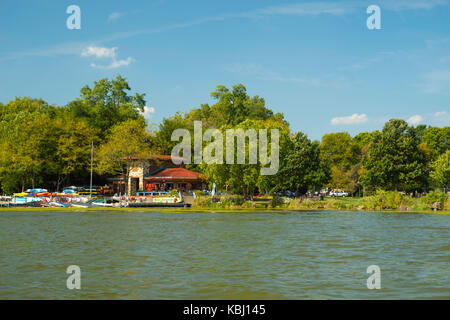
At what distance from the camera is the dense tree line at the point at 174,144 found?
75250mm

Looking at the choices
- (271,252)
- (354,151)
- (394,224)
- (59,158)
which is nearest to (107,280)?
(271,252)

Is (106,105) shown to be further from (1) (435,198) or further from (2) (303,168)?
(1) (435,198)

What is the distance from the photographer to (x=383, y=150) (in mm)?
77938

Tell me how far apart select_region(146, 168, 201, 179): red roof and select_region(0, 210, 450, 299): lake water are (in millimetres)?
54321

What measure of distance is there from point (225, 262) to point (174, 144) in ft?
288

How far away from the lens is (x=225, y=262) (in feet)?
71.8

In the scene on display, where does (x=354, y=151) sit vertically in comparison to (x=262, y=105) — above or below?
below

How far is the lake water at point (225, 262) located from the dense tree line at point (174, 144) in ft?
108
